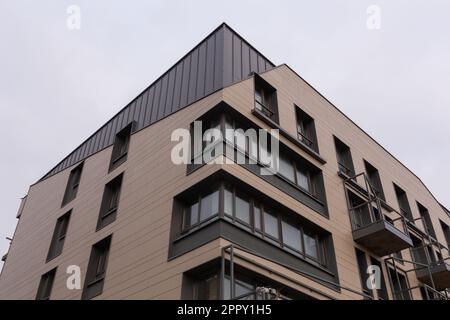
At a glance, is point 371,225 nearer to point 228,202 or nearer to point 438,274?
point 438,274

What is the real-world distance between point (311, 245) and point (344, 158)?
6.75 meters

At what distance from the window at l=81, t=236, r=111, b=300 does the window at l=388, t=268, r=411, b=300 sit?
11.8 metres

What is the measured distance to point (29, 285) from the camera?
21.8 metres

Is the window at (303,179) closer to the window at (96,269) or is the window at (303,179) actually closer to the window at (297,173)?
the window at (297,173)

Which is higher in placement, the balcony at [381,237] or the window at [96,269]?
the balcony at [381,237]

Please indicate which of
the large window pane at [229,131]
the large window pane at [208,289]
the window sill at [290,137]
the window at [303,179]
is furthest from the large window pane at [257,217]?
the window sill at [290,137]

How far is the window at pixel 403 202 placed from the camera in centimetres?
2455

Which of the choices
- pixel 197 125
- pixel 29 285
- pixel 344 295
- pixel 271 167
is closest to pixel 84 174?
pixel 29 285

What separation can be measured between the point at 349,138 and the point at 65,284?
14782mm

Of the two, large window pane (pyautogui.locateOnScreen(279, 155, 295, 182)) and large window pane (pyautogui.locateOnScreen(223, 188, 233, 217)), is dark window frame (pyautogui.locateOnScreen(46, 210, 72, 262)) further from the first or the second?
large window pane (pyautogui.locateOnScreen(279, 155, 295, 182))

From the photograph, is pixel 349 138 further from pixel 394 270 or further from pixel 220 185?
pixel 220 185

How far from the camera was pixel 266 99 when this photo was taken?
19562 mm

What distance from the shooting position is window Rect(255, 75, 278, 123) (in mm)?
18688

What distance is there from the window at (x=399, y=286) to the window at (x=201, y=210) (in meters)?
9.18
